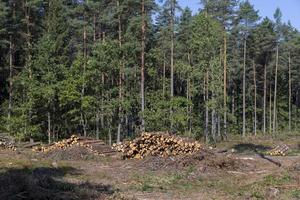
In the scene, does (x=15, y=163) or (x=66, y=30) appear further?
(x=66, y=30)

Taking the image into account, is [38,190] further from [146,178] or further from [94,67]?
[94,67]

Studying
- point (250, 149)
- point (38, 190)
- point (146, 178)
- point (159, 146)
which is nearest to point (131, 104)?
point (250, 149)

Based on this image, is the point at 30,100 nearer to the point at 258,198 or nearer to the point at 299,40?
the point at 258,198

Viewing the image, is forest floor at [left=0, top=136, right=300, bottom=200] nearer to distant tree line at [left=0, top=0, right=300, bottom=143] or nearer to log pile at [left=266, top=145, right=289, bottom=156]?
log pile at [left=266, top=145, right=289, bottom=156]

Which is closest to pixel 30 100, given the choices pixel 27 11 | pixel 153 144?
pixel 27 11

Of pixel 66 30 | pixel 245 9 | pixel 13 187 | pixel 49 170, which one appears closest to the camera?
pixel 13 187

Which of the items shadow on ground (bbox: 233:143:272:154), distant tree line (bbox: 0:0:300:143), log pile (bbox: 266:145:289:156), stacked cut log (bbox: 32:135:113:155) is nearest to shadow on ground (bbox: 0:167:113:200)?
stacked cut log (bbox: 32:135:113:155)

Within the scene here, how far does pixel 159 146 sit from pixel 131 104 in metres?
20.3

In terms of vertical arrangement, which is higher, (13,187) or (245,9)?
(245,9)

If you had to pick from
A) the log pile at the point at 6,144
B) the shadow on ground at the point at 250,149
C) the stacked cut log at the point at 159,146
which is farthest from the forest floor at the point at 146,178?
the shadow on ground at the point at 250,149

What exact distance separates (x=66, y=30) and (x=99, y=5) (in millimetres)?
7322

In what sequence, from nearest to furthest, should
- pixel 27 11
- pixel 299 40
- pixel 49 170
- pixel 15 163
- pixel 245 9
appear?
pixel 49 170 < pixel 15 163 < pixel 27 11 < pixel 245 9 < pixel 299 40

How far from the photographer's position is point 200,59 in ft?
144

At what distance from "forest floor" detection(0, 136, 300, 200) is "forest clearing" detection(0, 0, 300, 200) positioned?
0.05 m
